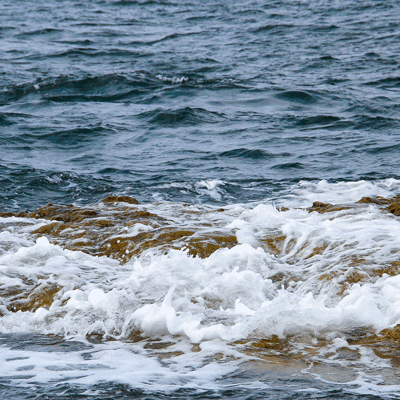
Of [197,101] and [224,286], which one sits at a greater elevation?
[197,101]

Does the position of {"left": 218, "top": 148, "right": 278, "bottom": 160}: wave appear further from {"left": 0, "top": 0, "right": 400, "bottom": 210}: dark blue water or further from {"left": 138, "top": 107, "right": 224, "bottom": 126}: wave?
{"left": 138, "top": 107, "right": 224, "bottom": 126}: wave

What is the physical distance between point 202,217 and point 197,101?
24.5 feet

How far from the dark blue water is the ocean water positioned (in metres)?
0.06

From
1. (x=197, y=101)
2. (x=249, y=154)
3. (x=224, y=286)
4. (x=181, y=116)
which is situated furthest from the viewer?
(x=197, y=101)

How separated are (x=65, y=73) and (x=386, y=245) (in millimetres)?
12415

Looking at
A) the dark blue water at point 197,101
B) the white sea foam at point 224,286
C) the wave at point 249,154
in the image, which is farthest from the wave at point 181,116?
the white sea foam at point 224,286

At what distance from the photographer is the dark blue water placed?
886 cm

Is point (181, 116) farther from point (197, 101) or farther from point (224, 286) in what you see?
point (224, 286)

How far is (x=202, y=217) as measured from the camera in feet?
19.8

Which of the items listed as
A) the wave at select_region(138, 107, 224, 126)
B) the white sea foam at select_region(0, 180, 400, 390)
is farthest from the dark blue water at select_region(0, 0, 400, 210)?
the white sea foam at select_region(0, 180, 400, 390)

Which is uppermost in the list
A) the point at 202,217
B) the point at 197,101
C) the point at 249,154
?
the point at 197,101

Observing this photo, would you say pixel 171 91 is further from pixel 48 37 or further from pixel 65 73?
pixel 48 37

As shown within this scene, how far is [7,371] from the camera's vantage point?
325 centimetres

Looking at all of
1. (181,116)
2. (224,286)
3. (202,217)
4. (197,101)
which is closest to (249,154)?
(181,116)
